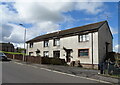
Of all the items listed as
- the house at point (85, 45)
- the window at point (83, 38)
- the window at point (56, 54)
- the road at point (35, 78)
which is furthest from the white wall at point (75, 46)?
the road at point (35, 78)

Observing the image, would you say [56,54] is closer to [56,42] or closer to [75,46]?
[56,42]

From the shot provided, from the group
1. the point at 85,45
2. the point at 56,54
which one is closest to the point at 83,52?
the point at 85,45

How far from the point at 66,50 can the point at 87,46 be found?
4.77 m

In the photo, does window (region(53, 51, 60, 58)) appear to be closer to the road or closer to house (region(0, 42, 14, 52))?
the road

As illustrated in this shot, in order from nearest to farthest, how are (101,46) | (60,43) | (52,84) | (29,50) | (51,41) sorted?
(52,84) < (101,46) < (60,43) < (51,41) < (29,50)

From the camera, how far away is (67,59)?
2475cm

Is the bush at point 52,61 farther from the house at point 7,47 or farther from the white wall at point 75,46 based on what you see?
the house at point 7,47

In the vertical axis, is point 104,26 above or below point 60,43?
above

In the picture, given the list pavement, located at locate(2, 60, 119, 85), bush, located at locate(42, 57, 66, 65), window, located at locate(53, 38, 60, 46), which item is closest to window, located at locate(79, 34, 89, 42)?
bush, located at locate(42, 57, 66, 65)


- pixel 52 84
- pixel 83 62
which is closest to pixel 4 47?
pixel 83 62

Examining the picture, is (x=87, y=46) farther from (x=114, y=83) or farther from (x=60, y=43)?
(x=114, y=83)

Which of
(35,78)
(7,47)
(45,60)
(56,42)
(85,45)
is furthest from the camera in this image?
(7,47)

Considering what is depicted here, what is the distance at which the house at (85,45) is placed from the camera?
20578 millimetres

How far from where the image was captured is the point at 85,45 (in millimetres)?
21953
